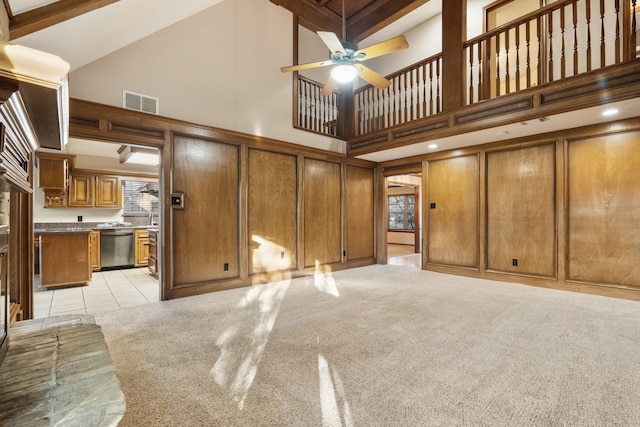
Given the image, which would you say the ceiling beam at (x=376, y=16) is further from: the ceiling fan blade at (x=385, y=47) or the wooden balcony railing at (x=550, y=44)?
the ceiling fan blade at (x=385, y=47)

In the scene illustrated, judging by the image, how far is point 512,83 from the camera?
5625 millimetres

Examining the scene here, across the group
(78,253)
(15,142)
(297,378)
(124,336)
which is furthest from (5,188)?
(78,253)

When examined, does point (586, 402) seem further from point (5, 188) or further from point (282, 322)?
point (5, 188)

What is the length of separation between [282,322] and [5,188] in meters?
2.30

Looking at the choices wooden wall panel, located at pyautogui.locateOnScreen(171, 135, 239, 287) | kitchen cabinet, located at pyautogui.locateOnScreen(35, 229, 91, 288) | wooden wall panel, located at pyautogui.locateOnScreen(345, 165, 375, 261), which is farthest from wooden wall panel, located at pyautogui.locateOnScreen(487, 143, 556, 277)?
kitchen cabinet, located at pyautogui.locateOnScreen(35, 229, 91, 288)

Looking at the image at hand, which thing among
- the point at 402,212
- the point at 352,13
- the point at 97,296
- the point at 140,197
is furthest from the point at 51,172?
the point at 402,212

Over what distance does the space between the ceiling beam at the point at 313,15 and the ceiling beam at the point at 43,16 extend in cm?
353

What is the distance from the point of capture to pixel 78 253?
478 cm

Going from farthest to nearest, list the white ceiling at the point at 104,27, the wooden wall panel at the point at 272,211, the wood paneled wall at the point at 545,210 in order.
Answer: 1. the wooden wall panel at the point at 272,211
2. the wood paneled wall at the point at 545,210
3. the white ceiling at the point at 104,27

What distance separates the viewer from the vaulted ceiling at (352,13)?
205 inches

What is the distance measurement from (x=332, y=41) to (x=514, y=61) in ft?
14.3

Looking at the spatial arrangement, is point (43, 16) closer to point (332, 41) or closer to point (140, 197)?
point (332, 41)

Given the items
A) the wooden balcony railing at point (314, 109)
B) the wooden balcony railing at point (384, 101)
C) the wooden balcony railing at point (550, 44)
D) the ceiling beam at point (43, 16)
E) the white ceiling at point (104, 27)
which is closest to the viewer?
the ceiling beam at point (43, 16)

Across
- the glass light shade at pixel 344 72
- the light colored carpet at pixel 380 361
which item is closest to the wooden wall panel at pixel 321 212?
the light colored carpet at pixel 380 361
